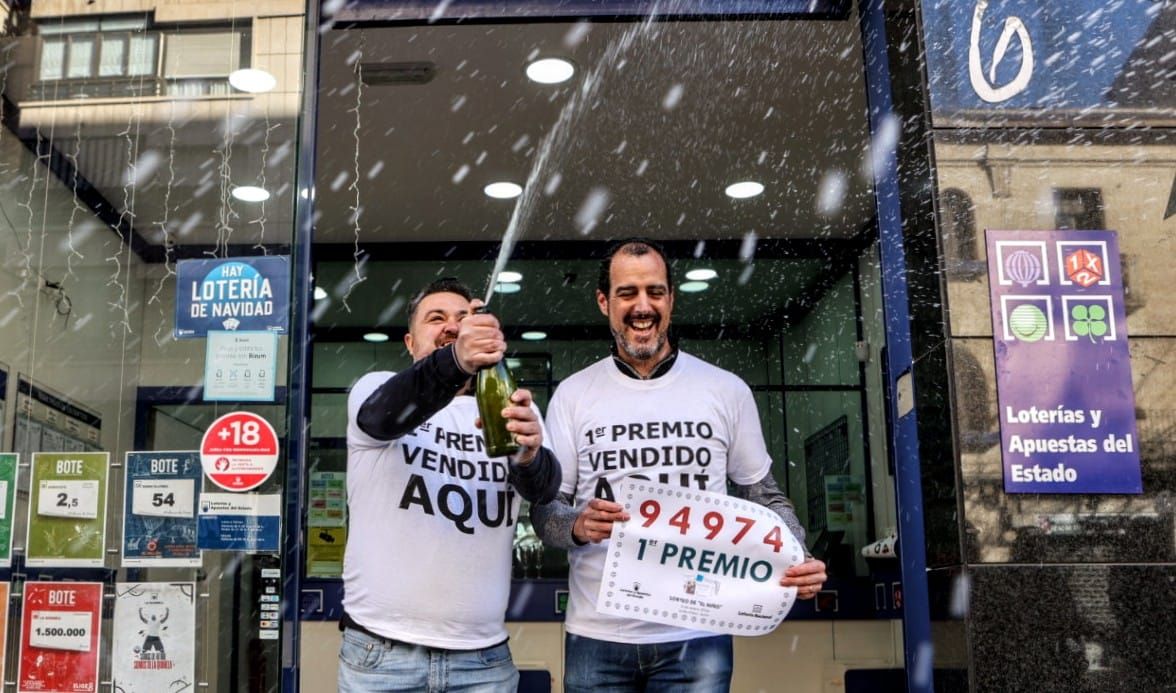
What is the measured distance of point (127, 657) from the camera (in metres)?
4.08

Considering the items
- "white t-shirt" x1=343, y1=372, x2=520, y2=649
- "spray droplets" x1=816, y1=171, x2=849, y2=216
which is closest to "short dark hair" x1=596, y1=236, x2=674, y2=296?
"white t-shirt" x1=343, y1=372, x2=520, y2=649

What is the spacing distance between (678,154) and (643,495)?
194 inches

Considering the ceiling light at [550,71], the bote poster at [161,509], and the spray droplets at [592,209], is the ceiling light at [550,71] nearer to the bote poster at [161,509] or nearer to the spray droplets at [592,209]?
the spray droplets at [592,209]

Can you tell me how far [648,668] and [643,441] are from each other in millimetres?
625

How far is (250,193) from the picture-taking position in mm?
4492

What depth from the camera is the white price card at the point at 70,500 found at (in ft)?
13.7

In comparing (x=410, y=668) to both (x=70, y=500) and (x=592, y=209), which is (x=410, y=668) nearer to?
(x=70, y=500)

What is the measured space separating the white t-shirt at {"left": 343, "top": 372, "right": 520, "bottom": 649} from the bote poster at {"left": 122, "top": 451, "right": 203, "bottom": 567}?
129cm

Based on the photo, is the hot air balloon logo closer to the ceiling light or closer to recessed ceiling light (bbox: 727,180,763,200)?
the ceiling light

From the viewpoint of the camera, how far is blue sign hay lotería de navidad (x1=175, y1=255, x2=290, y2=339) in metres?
4.29

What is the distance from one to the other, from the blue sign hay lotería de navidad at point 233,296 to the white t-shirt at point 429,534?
1285mm

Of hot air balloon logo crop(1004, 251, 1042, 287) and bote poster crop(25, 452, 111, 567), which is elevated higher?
hot air balloon logo crop(1004, 251, 1042, 287)

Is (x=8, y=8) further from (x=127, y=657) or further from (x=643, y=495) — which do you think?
(x=643, y=495)

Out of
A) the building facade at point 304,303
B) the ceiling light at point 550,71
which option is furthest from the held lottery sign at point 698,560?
the ceiling light at point 550,71
